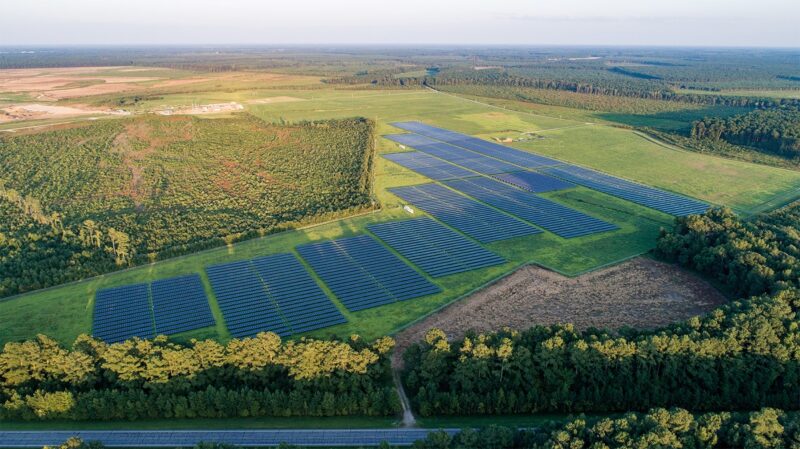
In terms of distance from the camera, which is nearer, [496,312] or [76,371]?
[76,371]

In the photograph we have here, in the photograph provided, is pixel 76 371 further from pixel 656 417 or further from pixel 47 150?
pixel 47 150

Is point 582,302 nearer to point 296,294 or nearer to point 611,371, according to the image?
point 611,371

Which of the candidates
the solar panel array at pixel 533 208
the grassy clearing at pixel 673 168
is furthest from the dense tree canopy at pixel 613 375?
the grassy clearing at pixel 673 168

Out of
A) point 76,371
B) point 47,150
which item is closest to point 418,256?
point 76,371

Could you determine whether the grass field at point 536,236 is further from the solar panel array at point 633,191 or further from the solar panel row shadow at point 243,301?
the solar panel array at point 633,191

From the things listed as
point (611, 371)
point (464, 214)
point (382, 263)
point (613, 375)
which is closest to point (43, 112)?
point (464, 214)

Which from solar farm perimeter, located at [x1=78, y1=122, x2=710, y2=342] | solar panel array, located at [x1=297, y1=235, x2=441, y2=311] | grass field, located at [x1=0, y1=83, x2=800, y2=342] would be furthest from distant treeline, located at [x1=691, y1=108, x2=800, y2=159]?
solar panel array, located at [x1=297, y1=235, x2=441, y2=311]
